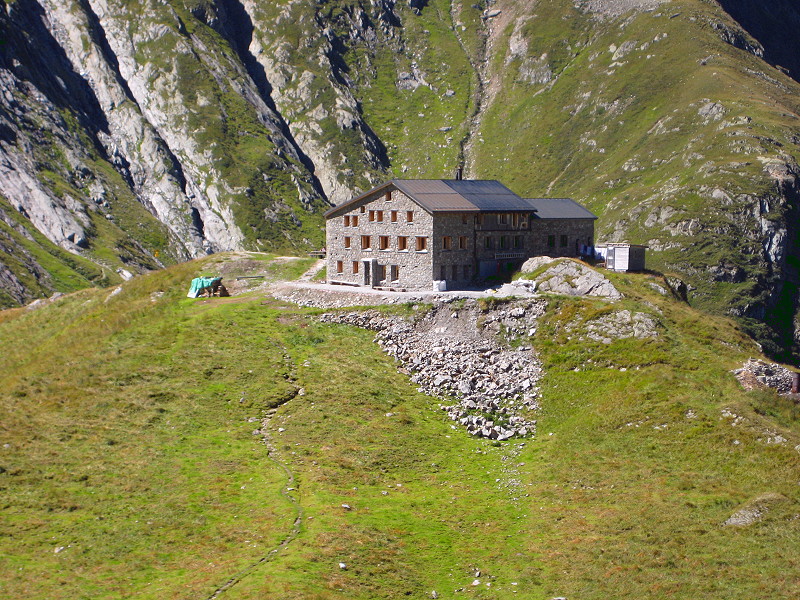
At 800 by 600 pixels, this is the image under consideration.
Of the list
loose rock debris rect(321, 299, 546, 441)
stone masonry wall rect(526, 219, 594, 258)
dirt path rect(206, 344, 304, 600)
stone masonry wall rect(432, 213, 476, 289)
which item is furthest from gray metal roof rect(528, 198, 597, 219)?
dirt path rect(206, 344, 304, 600)

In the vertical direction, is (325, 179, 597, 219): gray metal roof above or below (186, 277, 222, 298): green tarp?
above

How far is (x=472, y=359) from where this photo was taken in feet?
209

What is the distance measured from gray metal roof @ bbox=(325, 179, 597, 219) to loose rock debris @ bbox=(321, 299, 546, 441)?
12.7 metres

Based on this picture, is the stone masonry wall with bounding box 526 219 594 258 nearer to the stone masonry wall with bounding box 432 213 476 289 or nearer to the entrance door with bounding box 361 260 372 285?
the stone masonry wall with bounding box 432 213 476 289

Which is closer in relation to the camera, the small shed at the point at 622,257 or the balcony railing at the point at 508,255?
the balcony railing at the point at 508,255

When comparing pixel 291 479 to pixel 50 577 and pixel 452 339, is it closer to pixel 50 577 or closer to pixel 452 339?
pixel 50 577

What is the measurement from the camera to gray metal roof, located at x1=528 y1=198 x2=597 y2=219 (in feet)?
296

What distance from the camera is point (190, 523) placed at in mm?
39031

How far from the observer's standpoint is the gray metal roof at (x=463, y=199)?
7950cm

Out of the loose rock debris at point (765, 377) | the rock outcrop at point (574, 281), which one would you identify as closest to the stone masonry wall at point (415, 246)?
→ the rock outcrop at point (574, 281)

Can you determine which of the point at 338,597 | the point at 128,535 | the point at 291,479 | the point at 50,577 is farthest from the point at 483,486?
the point at 50,577

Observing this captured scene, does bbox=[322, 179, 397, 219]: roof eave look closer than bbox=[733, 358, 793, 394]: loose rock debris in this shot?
No

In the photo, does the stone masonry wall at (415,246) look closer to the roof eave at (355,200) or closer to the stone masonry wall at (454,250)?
the stone masonry wall at (454,250)

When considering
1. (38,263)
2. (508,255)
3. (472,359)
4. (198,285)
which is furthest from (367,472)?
(38,263)
